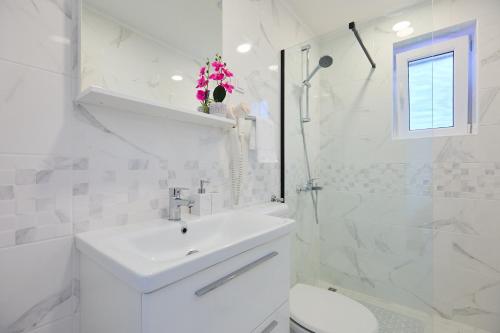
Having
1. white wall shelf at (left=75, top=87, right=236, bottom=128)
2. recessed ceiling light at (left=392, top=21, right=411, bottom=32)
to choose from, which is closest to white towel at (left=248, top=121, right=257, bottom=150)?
white wall shelf at (left=75, top=87, right=236, bottom=128)

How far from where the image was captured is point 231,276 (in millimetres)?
694

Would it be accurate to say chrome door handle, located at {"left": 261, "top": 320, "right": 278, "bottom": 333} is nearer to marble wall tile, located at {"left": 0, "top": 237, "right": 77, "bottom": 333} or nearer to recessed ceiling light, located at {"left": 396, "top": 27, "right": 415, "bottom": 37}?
marble wall tile, located at {"left": 0, "top": 237, "right": 77, "bottom": 333}

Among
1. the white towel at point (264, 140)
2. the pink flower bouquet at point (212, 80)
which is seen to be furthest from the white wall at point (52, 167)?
the white towel at point (264, 140)

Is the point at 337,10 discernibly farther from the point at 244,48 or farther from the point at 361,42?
the point at 244,48

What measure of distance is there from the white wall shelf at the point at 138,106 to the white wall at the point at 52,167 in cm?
4

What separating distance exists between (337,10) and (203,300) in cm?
215

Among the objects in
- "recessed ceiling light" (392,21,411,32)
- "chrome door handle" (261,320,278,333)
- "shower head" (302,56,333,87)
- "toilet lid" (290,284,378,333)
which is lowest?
"toilet lid" (290,284,378,333)

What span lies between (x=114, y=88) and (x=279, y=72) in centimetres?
121

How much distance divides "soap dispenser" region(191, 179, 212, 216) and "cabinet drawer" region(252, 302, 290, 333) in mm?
489

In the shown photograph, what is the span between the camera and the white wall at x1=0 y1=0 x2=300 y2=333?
660mm

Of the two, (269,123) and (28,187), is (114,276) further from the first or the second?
(269,123)

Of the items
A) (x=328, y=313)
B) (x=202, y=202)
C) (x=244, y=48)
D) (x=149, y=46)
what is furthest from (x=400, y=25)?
(x=328, y=313)

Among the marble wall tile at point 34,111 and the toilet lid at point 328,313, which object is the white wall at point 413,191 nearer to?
the toilet lid at point 328,313

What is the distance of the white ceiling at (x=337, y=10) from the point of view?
5.73 ft
